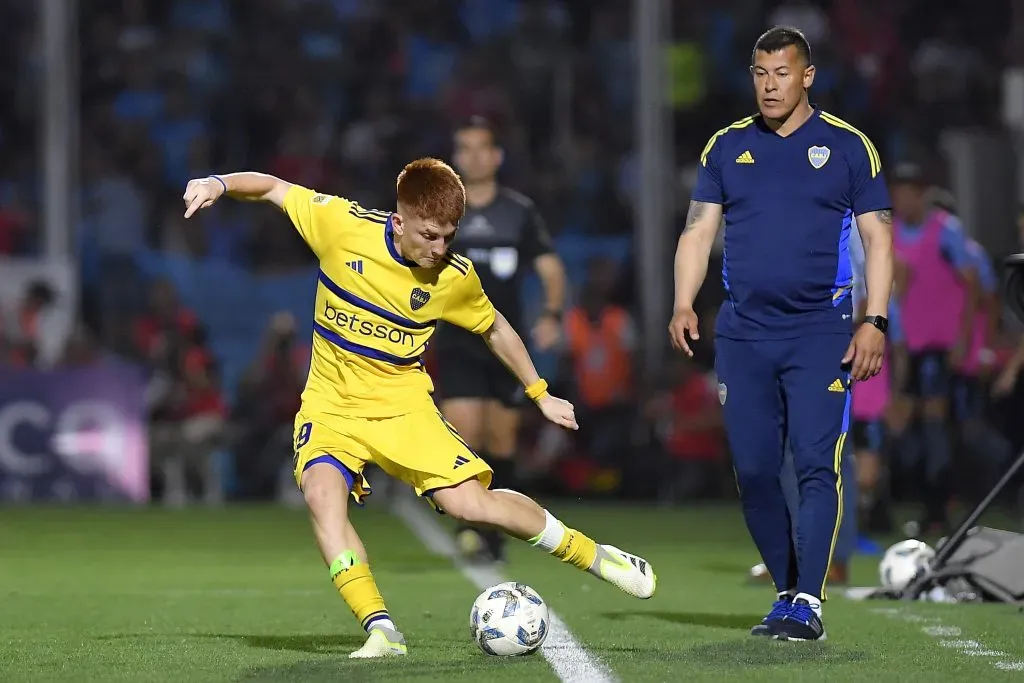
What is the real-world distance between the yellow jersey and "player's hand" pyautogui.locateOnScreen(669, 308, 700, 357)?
0.76m

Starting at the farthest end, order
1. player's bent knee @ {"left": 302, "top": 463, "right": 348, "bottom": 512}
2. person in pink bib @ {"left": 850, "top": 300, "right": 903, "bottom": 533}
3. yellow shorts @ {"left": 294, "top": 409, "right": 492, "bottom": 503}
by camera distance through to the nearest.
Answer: person in pink bib @ {"left": 850, "top": 300, "right": 903, "bottom": 533}
yellow shorts @ {"left": 294, "top": 409, "right": 492, "bottom": 503}
player's bent knee @ {"left": 302, "top": 463, "right": 348, "bottom": 512}

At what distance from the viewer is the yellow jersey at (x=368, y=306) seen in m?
6.70

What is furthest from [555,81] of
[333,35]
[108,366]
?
[108,366]

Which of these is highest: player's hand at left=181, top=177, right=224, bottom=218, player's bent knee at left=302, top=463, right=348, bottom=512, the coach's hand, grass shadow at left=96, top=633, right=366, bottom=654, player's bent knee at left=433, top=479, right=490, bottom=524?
player's hand at left=181, top=177, right=224, bottom=218

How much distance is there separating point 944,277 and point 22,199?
432 inches

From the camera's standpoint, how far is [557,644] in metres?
6.91

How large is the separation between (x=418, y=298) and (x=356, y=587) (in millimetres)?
1022

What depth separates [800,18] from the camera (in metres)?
21.6

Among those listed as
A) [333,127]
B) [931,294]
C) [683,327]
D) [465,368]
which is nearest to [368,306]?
[683,327]

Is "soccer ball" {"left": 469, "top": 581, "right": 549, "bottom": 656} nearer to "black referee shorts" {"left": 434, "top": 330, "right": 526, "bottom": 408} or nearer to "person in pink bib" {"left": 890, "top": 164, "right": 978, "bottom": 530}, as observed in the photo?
"black referee shorts" {"left": 434, "top": 330, "right": 526, "bottom": 408}

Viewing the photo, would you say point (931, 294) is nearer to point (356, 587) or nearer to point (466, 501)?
point (466, 501)

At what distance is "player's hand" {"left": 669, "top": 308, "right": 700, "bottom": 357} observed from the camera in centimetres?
712

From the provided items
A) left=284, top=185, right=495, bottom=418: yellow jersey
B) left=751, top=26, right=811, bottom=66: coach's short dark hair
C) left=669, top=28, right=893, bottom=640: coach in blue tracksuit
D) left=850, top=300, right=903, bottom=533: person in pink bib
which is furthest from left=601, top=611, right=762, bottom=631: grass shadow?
left=850, top=300, right=903, bottom=533: person in pink bib

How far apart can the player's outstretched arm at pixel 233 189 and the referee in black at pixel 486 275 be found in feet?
12.5
